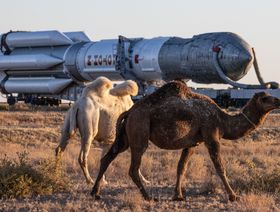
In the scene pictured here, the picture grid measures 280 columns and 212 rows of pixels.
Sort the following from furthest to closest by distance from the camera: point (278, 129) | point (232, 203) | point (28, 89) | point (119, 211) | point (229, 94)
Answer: point (28, 89) < point (229, 94) < point (278, 129) < point (232, 203) < point (119, 211)

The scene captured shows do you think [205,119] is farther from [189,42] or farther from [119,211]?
[189,42]

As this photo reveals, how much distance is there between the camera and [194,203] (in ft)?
35.9

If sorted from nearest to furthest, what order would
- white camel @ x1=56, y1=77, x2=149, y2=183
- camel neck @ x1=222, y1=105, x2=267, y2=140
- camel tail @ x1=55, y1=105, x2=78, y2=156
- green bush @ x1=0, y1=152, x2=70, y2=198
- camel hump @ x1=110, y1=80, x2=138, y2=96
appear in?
camel neck @ x1=222, y1=105, x2=267, y2=140
green bush @ x1=0, y1=152, x2=70, y2=198
white camel @ x1=56, y1=77, x2=149, y2=183
camel tail @ x1=55, y1=105, x2=78, y2=156
camel hump @ x1=110, y1=80, x2=138, y2=96

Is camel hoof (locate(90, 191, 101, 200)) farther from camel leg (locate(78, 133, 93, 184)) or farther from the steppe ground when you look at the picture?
camel leg (locate(78, 133, 93, 184))

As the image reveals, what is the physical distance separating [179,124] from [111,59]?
5006 centimetres

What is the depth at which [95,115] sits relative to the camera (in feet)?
46.9

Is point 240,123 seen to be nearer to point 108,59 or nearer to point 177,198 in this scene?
point 177,198

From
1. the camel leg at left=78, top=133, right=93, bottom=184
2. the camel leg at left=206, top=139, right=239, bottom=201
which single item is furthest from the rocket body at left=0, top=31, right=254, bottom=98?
the camel leg at left=206, top=139, right=239, bottom=201

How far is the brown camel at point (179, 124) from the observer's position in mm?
10906

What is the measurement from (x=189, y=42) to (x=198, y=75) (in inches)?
113

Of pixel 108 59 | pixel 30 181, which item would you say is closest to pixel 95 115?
pixel 30 181

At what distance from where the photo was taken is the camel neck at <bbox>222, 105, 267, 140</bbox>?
37.4 feet

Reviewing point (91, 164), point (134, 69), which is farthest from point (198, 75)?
point (91, 164)

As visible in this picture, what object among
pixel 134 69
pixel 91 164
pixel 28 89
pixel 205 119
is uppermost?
pixel 205 119
